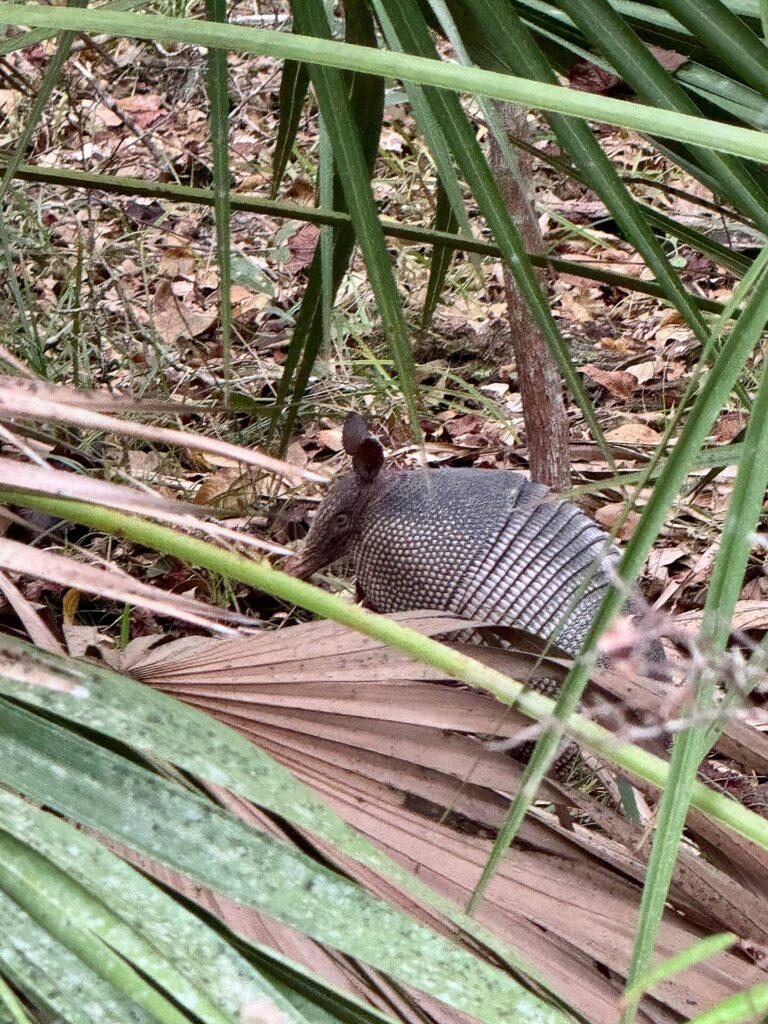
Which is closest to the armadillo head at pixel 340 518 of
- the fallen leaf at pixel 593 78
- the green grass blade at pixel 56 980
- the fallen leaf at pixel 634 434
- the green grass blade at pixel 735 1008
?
the fallen leaf at pixel 634 434

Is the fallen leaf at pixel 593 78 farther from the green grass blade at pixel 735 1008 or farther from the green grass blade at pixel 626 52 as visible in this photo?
the green grass blade at pixel 735 1008

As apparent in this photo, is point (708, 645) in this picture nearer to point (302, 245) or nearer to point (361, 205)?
point (361, 205)

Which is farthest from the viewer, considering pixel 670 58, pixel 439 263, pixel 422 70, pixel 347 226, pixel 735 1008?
pixel 439 263

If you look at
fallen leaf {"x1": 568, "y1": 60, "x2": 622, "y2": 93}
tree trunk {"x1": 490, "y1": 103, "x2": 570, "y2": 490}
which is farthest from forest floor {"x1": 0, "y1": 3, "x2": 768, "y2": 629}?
fallen leaf {"x1": 568, "y1": 60, "x2": 622, "y2": 93}

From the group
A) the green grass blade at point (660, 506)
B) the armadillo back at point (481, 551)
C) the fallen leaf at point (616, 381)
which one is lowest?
the green grass blade at point (660, 506)

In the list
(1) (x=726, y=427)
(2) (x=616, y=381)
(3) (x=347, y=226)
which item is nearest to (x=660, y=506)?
(3) (x=347, y=226)

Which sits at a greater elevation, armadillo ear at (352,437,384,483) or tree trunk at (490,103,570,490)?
tree trunk at (490,103,570,490)

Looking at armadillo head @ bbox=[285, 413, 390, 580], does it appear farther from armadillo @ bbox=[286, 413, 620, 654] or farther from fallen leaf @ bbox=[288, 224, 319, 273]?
fallen leaf @ bbox=[288, 224, 319, 273]
